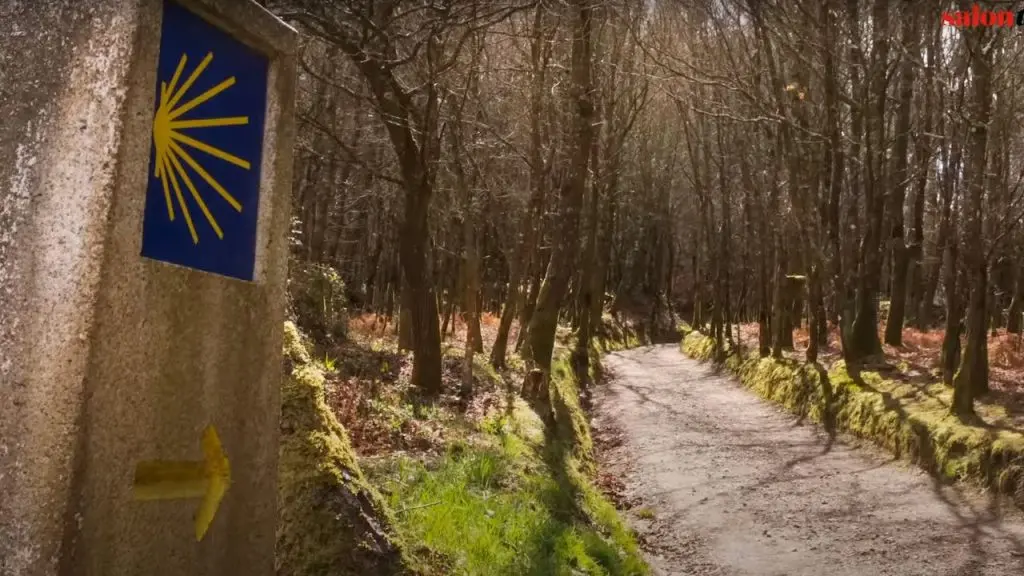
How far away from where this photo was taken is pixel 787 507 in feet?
32.7

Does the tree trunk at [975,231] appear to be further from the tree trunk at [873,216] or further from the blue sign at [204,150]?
the blue sign at [204,150]

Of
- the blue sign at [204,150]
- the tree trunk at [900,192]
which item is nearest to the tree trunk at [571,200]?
the tree trunk at [900,192]

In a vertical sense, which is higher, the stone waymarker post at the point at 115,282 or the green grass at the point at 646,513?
the stone waymarker post at the point at 115,282

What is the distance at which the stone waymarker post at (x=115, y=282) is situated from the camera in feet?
6.69

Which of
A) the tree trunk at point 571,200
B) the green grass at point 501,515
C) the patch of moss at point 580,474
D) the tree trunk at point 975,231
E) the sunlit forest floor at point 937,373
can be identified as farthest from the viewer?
the tree trunk at point 571,200

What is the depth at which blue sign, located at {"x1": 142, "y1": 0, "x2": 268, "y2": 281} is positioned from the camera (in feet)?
7.43

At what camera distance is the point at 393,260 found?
3000 cm

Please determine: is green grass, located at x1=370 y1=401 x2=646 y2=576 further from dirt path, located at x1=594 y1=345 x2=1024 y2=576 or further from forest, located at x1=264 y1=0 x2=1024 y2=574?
dirt path, located at x1=594 y1=345 x2=1024 y2=576

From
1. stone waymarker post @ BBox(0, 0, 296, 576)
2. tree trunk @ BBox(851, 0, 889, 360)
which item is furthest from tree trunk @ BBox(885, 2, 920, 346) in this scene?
stone waymarker post @ BBox(0, 0, 296, 576)

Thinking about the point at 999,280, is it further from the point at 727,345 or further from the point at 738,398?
the point at 738,398

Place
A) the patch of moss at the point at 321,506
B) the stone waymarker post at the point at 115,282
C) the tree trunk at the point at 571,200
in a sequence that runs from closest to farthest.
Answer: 1. the stone waymarker post at the point at 115,282
2. the patch of moss at the point at 321,506
3. the tree trunk at the point at 571,200

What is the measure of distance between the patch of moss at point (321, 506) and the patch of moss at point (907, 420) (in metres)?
7.81

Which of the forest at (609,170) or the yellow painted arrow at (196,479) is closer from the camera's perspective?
the yellow painted arrow at (196,479)

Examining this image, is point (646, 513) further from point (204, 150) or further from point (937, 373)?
point (204, 150)
